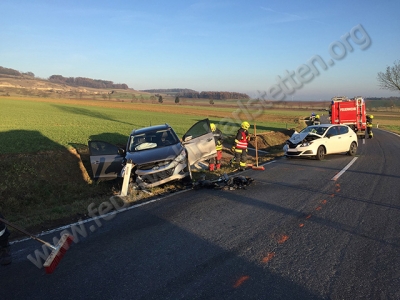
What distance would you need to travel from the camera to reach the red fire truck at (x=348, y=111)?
25766 millimetres

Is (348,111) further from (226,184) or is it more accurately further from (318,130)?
(226,184)

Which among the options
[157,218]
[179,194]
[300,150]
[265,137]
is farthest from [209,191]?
[265,137]

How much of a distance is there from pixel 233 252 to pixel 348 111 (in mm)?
24195

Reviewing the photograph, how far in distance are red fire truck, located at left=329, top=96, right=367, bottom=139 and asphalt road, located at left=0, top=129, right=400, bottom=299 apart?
62.9ft

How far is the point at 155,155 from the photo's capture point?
9.22 meters

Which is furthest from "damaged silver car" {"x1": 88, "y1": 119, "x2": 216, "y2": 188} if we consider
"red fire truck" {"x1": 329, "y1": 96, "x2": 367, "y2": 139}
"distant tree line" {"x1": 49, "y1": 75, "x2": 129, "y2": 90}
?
"distant tree line" {"x1": 49, "y1": 75, "x2": 129, "y2": 90}

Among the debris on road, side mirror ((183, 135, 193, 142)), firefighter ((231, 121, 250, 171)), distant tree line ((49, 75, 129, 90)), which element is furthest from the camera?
distant tree line ((49, 75, 129, 90))

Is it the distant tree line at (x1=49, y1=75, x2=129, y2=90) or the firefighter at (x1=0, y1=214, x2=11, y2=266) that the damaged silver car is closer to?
the firefighter at (x1=0, y1=214, x2=11, y2=266)

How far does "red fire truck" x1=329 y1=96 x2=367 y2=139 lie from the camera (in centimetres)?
2577

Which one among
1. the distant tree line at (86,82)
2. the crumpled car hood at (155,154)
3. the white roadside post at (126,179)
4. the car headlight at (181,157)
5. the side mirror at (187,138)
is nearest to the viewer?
the white roadside post at (126,179)

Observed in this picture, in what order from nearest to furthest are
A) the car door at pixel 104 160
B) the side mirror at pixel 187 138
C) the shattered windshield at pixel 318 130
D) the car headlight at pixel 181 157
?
the car headlight at pixel 181 157
the side mirror at pixel 187 138
the car door at pixel 104 160
the shattered windshield at pixel 318 130

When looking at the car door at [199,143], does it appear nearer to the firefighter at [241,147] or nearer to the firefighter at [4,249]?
the firefighter at [241,147]

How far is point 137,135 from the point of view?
35.6 feet

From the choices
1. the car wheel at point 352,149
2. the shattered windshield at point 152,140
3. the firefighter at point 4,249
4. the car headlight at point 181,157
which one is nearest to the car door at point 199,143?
the shattered windshield at point 152,140
